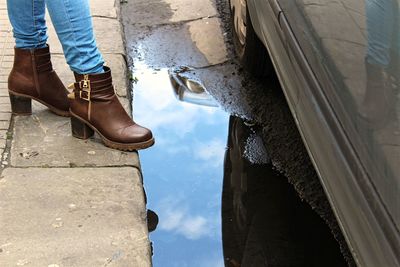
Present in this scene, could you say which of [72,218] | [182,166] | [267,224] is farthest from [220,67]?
[72,218]

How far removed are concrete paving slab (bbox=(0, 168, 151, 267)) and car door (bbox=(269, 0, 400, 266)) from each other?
767mm

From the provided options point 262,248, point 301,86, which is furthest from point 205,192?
point 301,86

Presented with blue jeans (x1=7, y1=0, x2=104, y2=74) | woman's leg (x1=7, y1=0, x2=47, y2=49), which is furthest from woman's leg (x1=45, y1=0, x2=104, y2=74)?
woman's leg (x1=7, y1=0, x2=47, y2=49)

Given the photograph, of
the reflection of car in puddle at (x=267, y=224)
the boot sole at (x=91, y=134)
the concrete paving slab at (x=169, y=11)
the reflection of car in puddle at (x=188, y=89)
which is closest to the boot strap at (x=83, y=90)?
the boot sole at (x=91, y=134)

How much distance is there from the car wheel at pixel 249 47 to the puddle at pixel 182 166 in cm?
34

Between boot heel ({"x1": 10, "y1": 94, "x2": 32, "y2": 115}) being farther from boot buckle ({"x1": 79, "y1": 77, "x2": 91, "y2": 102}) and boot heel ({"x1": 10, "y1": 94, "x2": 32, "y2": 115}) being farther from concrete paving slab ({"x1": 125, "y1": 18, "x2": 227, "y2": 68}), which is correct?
concrete paving slab ({"x1": 125, "y1": 18, "x2": 227, "y2": 68})

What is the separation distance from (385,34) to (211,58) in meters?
2.79

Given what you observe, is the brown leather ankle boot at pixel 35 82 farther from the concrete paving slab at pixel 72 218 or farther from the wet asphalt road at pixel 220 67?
the wet asphalt road at pixel 220 67

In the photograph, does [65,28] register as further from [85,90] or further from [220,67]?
[220,67]

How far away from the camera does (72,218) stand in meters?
2.69

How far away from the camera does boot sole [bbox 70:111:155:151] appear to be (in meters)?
3.09

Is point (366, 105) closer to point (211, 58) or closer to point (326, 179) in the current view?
point (326, 179)

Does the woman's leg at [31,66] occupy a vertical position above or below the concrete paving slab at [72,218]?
above

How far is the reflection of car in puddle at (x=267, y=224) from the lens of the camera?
282 cm
